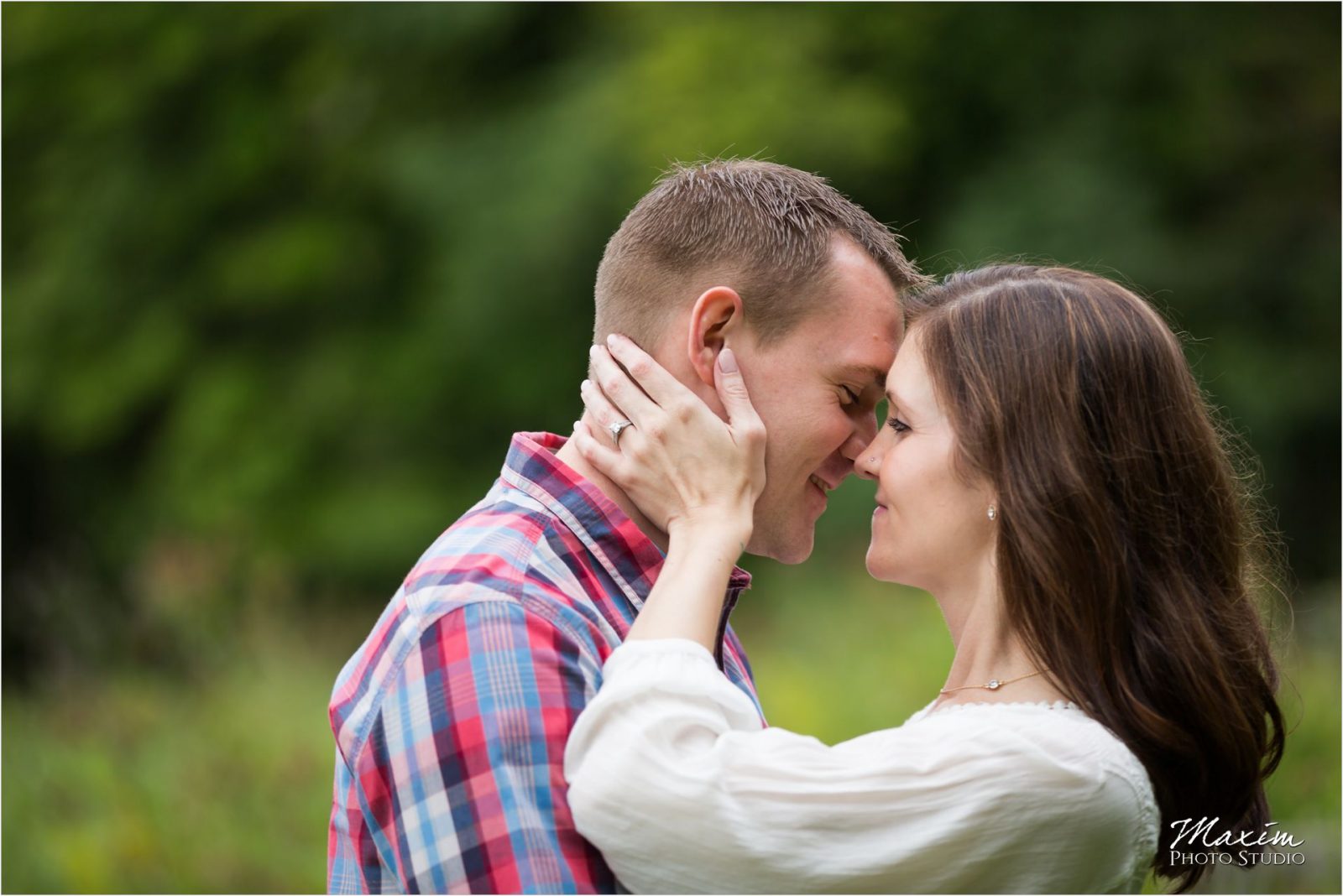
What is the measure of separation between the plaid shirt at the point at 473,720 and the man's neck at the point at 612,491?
0.23 metres

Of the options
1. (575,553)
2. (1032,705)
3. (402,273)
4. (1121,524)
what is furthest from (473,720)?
(402,273)

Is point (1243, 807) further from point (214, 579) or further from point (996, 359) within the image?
point (214, 579)

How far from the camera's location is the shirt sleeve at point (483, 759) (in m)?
1.87

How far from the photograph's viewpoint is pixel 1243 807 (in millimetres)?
2430

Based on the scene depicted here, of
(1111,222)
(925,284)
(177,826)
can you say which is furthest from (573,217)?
(925,284)

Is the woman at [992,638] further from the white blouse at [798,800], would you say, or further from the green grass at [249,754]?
the green grass at [249,754]

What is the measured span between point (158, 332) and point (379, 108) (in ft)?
9.89

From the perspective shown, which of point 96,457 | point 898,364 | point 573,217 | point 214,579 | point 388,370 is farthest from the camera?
point 96,457

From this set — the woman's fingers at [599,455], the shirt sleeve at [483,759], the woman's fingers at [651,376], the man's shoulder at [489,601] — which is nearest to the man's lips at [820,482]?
the woman's fingers at [651,376]

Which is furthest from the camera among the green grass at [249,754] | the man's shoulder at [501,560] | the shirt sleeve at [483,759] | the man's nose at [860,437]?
the green grass at [249,754]

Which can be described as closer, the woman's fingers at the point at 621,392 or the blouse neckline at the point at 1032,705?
the blouse neckline at the point at 1032,705

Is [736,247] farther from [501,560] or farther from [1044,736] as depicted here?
[1044,736]

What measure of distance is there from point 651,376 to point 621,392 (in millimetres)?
61

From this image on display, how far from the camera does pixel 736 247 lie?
8.38 feet
